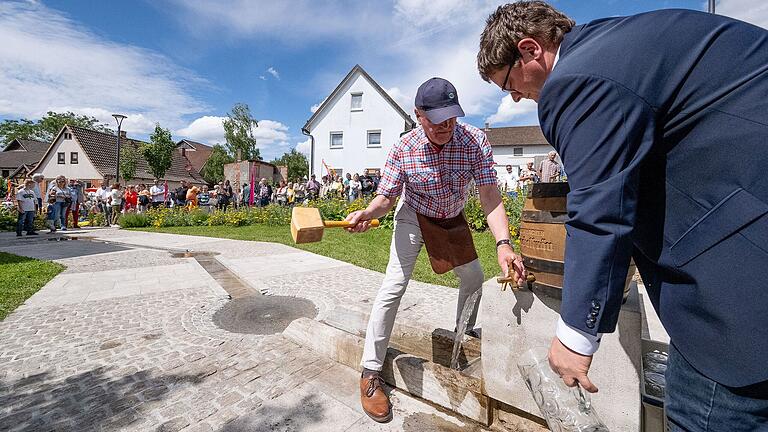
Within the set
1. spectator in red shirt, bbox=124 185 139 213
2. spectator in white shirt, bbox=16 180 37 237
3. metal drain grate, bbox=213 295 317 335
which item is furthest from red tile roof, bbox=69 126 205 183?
metal drain grate, bbox=213 295 317 335

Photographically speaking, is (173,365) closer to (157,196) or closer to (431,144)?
(431,144)

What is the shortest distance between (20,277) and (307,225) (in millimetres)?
6412

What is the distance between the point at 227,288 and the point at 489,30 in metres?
5.31

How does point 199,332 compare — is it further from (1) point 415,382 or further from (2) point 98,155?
(2) point 98,155

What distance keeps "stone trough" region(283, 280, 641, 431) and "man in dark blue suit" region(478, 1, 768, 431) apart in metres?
0.63

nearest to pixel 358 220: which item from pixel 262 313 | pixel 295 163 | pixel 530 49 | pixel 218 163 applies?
pixel 530 49

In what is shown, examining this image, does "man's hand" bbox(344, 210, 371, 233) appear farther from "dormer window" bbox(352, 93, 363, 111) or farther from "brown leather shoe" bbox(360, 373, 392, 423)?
"dormer window" bbox(352, 93, 363, 111)

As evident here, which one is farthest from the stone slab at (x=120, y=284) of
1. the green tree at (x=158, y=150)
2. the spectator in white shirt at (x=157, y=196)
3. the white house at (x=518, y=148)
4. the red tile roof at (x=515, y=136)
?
the red tile roof at (x=515, y=136)

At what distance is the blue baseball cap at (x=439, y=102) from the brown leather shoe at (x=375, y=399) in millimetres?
1704

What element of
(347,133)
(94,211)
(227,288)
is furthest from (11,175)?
(227,288)

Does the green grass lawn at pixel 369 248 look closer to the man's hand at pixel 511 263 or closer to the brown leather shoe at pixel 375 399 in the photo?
the brown leather shoe at pixel 375 399

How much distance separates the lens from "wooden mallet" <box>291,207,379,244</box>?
2.40 metres

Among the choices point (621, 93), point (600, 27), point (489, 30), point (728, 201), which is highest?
point (489, 30)

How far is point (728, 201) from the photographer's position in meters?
0.94
